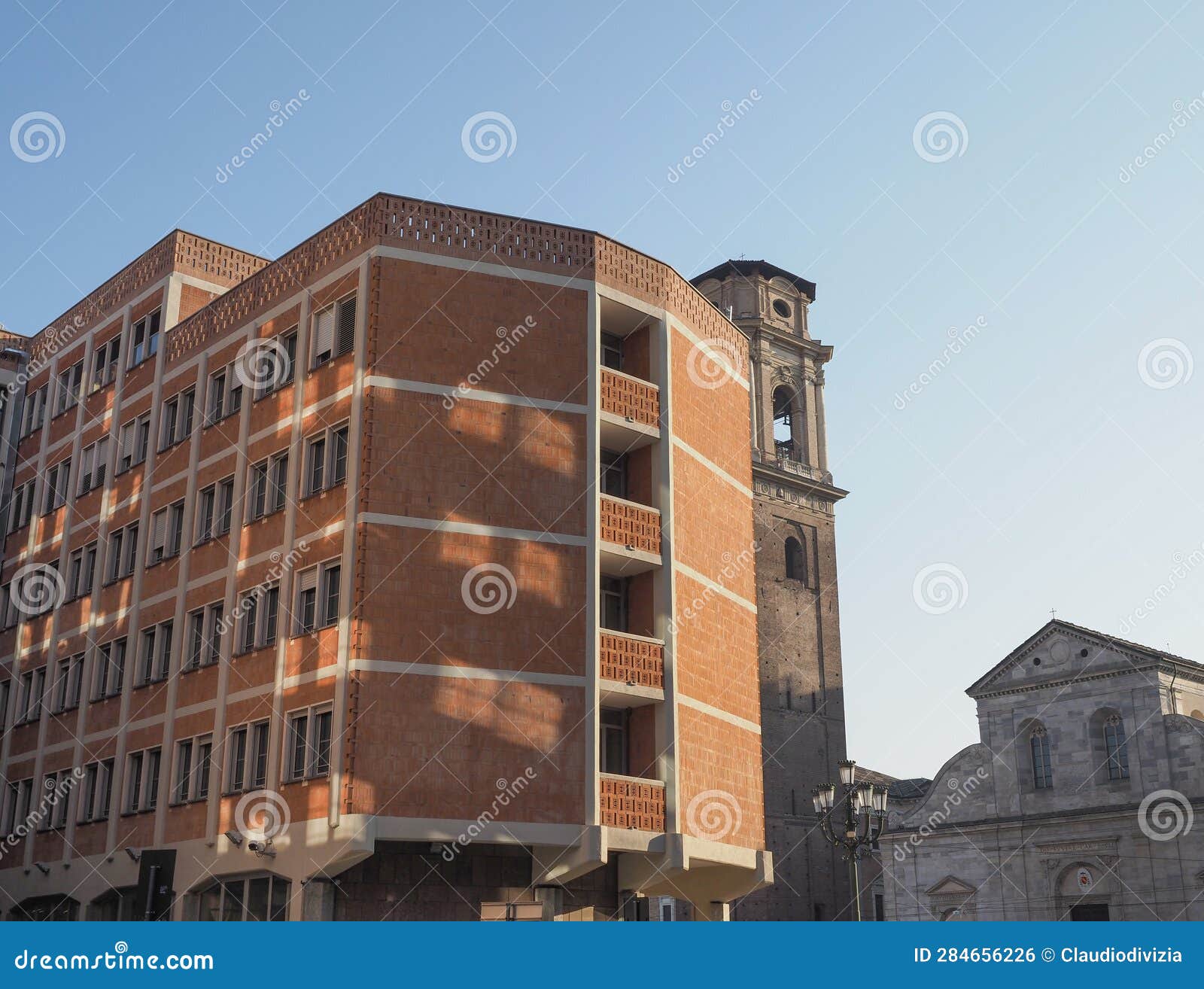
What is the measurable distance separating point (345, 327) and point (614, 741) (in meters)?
9.80

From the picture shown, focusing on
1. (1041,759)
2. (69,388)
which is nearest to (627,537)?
(69,388)

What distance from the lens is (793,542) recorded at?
69.5m

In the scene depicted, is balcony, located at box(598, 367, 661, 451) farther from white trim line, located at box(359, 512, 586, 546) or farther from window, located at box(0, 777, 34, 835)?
window, located at box(0, 777, 34, 835)

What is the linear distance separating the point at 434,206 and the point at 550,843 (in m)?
12.7

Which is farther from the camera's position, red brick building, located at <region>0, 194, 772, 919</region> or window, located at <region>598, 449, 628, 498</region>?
window, located at <region>598, 449, 628, 498</region>

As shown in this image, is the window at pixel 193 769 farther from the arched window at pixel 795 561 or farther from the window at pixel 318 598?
Answer: the arched window at pixel 795 561

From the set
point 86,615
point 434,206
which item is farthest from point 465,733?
point 86,615

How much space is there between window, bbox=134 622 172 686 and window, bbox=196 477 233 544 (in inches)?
86.7

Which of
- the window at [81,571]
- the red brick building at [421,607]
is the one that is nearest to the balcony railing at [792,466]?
the red brick building at [421,607]

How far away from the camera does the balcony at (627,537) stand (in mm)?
26672

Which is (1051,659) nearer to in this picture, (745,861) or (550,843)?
(745,861)

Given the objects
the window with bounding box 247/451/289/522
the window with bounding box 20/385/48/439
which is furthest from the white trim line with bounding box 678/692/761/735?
the window with bounding box 20/385/48/439

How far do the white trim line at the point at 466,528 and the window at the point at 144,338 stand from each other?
448 inches

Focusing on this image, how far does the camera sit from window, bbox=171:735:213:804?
27.0 metres
